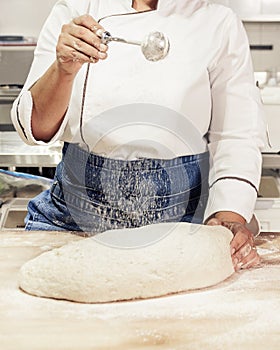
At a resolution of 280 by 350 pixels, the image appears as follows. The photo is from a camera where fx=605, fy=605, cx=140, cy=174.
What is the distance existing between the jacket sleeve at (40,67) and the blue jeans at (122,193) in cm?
10

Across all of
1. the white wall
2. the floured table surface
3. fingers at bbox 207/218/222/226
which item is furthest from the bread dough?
the white wall

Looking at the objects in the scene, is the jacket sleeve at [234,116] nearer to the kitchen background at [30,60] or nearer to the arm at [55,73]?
the arm at [55,73]

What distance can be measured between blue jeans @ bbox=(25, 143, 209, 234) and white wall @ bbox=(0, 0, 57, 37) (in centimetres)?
272

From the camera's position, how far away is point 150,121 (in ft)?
4.15

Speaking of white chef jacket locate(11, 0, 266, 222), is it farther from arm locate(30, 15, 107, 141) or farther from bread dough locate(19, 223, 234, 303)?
bread dough locate(19, 223, 234, 303)

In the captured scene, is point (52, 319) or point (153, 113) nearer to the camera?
point (52, 319)

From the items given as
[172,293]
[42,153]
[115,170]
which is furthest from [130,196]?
[42,153]

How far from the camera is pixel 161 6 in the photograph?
4.31ft

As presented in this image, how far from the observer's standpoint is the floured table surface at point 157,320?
805 mm

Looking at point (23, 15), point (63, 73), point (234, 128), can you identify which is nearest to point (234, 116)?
point (234, 128)

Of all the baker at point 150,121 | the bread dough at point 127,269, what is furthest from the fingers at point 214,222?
the bread dough at point 127,269

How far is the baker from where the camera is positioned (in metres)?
1.26

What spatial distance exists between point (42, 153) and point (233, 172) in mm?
1140

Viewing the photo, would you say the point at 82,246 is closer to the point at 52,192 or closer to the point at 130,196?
the point at 130,196
